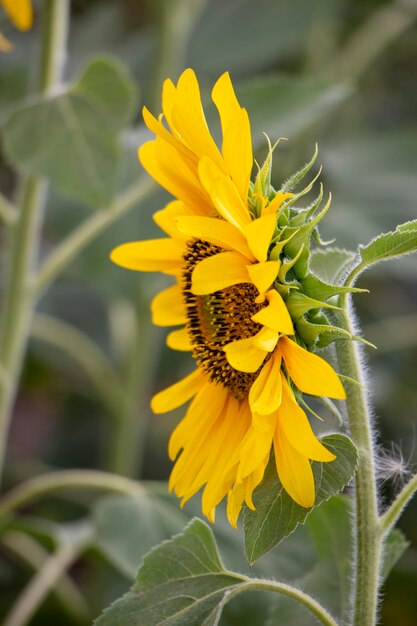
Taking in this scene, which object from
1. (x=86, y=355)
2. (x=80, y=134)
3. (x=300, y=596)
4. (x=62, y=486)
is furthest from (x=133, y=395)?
(x=300, y=596)

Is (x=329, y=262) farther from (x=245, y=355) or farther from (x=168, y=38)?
(x=168, y=38)

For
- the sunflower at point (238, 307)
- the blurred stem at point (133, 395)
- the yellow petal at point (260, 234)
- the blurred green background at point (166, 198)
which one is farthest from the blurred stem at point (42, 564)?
the yellow petal at point (260, 234)

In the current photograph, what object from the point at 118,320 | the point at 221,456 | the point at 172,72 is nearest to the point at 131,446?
the point at 118,320

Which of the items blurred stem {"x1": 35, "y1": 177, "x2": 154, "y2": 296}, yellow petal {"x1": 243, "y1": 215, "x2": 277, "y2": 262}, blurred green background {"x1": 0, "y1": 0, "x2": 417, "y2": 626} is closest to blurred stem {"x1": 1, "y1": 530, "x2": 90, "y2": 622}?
blurred green background {"x1": 0, "y1": 0, "x2": 417, "y2": 626}

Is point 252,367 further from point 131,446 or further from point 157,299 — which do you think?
point 131,446

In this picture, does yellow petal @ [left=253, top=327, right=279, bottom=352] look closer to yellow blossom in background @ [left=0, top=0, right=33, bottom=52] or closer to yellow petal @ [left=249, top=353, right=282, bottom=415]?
yellow petal @ [left=249, top=353, right=282, bottom=415]

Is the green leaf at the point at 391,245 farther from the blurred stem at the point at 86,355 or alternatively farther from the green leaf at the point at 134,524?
the blurred stem at the point at 86,355
